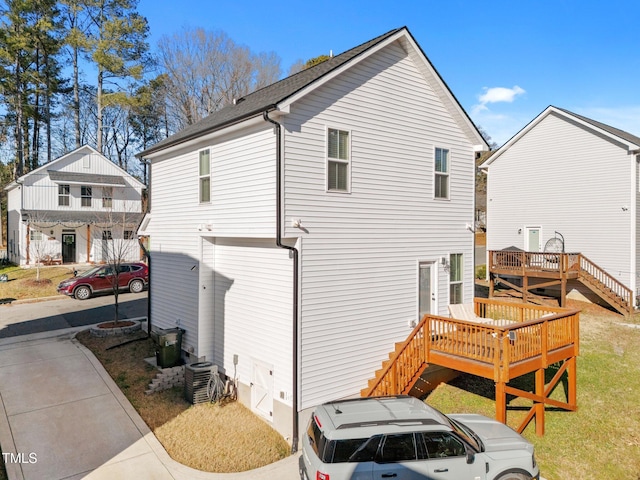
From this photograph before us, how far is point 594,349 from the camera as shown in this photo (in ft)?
43.4

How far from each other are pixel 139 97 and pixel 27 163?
16.3 m

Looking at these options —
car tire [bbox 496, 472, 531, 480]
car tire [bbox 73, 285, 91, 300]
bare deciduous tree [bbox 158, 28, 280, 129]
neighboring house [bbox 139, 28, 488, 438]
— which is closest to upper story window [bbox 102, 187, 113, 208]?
bare deciduous tree [bbox 158, 28, 280, 129]

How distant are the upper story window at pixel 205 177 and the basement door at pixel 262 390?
15.2 ft

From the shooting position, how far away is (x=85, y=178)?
29031 millimetres

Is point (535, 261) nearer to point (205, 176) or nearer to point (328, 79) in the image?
point (328, 79)

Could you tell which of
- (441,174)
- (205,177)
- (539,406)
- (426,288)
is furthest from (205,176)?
(539,406)

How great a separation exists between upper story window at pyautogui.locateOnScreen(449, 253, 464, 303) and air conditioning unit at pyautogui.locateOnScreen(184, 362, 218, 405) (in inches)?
277

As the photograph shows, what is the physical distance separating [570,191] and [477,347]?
15.1 meters

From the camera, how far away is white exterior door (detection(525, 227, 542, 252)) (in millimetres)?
21672

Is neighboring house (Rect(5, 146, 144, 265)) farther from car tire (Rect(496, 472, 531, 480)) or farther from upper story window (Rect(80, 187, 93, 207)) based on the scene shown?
car tire (Rect(496, 472, 531, 480))

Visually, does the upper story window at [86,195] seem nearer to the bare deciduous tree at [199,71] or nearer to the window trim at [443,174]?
the bare deciduous tree at [199,71]

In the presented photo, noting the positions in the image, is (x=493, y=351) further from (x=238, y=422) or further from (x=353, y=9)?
(x=353, y=9)

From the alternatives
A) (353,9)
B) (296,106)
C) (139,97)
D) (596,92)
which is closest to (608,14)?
(596,92)

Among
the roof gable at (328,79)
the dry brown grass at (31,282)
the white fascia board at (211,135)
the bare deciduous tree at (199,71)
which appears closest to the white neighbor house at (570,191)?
the roof gable at (328,79)
